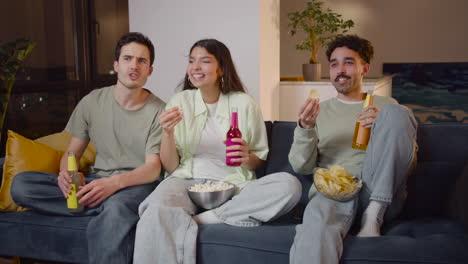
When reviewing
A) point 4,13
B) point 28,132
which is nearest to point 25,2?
point 4,13

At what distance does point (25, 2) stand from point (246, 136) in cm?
275

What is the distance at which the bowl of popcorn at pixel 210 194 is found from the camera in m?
2.01

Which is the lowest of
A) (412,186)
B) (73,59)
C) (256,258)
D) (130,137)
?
(256,258)

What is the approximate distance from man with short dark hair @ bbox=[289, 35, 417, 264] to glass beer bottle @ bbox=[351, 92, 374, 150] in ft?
0.08

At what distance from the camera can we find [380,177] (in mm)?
1860

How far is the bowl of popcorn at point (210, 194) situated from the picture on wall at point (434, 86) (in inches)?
203

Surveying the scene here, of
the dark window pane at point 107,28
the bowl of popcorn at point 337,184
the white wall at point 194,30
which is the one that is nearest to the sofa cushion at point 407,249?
the bowl of popcorn at point 337,184

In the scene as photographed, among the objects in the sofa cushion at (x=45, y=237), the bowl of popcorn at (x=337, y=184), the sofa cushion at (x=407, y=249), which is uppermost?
the bowl of popcorn at (x=337, y=184)

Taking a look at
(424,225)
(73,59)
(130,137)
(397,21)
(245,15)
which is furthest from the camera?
(397,21)

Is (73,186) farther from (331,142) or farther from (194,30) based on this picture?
(194,30)

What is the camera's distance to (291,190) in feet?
6.24

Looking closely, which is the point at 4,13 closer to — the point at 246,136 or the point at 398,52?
the point at 246,136

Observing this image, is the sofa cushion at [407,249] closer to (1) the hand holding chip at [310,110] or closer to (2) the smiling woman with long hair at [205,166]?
(2) the smiling woman with long hair at [205,166]

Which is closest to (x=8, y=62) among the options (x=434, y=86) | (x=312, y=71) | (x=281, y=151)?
(x=281, y=151)
